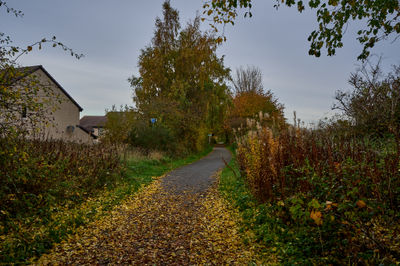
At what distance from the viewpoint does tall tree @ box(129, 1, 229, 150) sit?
20.5 metres

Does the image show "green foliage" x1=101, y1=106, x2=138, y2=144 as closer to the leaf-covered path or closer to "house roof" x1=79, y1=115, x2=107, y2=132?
the leaf-covered path

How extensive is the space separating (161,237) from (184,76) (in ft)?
61.9

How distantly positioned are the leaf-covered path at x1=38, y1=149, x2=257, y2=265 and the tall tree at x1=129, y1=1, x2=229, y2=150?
545 inches

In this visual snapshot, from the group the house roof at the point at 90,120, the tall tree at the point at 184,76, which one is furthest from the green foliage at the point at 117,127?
the house roof at the point at 90,120

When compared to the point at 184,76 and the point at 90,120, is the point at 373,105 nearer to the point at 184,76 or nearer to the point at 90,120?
the point at 184,76

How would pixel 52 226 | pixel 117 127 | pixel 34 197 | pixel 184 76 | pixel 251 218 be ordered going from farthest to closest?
pixel 184 76
pixel 117 127
pixel 34 197
pixel 251 218
pixel 52 226

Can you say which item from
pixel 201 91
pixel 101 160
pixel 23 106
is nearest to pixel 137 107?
pixel 201 91

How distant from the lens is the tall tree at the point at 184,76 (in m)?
20.5

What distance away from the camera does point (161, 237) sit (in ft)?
14.1

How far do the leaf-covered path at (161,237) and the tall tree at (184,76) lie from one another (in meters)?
13.8

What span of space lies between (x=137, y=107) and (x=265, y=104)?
1747cm

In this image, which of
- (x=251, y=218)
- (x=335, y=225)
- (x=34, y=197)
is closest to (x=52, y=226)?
(x=34, y=197)

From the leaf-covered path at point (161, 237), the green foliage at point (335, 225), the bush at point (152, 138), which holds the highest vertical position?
the bush at point (152, 138)

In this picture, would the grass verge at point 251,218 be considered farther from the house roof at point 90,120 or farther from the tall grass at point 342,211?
the house roof at point 90,120
